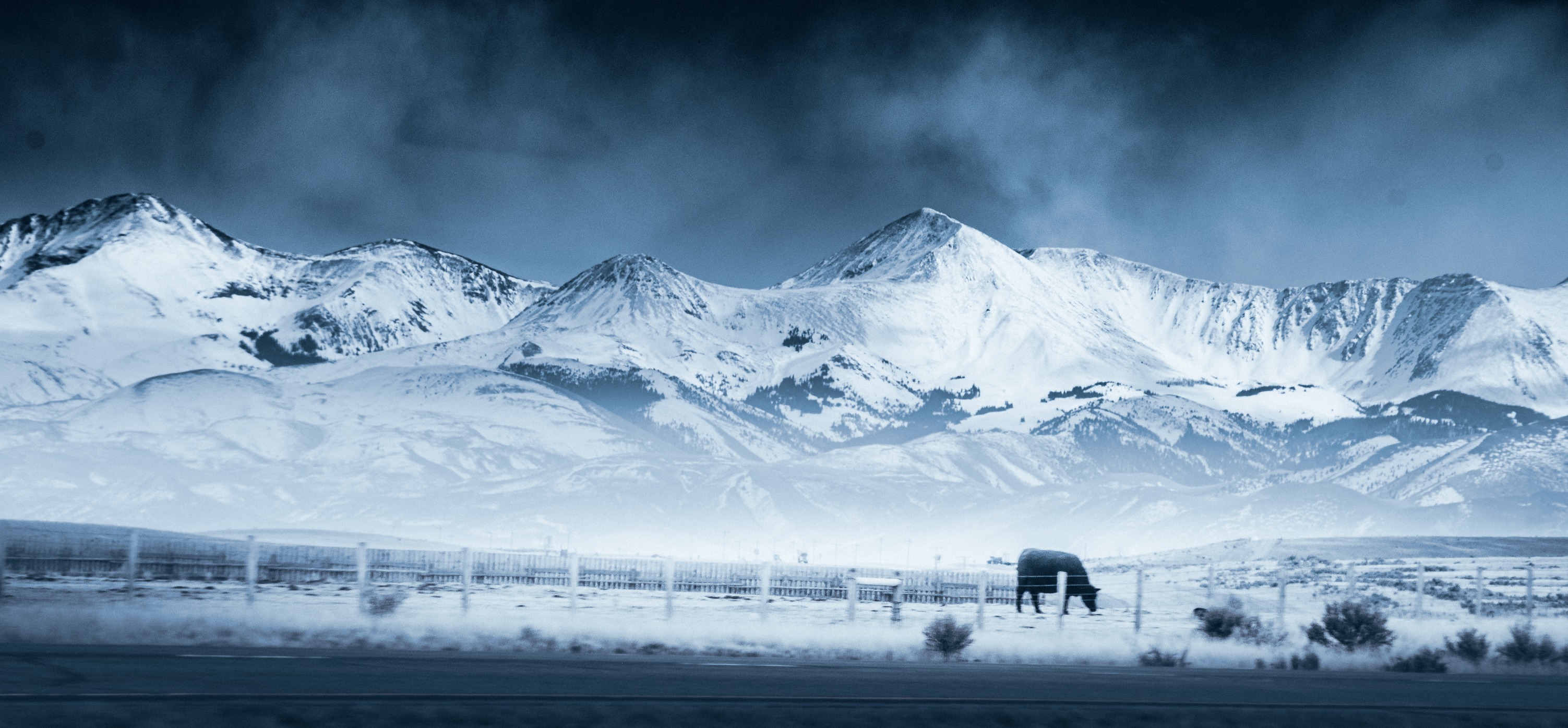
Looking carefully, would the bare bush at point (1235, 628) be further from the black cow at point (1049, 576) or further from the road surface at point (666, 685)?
the black cow at point (1049, 576)

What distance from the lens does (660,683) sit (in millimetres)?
15656

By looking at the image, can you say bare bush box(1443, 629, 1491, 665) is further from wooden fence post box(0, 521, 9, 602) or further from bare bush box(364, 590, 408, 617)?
wooden fence post box(0, 521, 9, 602)

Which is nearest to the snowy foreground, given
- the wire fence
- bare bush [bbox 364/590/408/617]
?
bare bush [bbox 364/590/408/617]

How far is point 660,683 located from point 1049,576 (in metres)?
31.9

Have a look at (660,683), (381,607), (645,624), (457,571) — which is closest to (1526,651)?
(645,624)

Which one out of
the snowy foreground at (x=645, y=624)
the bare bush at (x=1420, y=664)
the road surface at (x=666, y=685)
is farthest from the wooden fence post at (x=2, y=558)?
the bare bush at (x=1420, y=664)

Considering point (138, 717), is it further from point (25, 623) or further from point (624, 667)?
point (25, 623)

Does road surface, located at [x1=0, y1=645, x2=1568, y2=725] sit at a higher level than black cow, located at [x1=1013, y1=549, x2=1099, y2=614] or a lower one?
lower

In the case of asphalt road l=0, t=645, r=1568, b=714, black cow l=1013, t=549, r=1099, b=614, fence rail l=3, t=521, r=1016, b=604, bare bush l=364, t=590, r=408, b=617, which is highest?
black cow l=1013, t=549, r=1099, b=614

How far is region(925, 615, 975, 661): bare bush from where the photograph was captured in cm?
2434

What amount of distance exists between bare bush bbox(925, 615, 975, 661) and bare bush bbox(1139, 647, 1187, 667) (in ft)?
9.97

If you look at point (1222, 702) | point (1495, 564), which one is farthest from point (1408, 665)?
point (1495, 564)

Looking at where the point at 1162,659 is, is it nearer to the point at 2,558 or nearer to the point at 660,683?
the point at 660,683

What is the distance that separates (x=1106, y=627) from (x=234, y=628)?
71.1 ft
